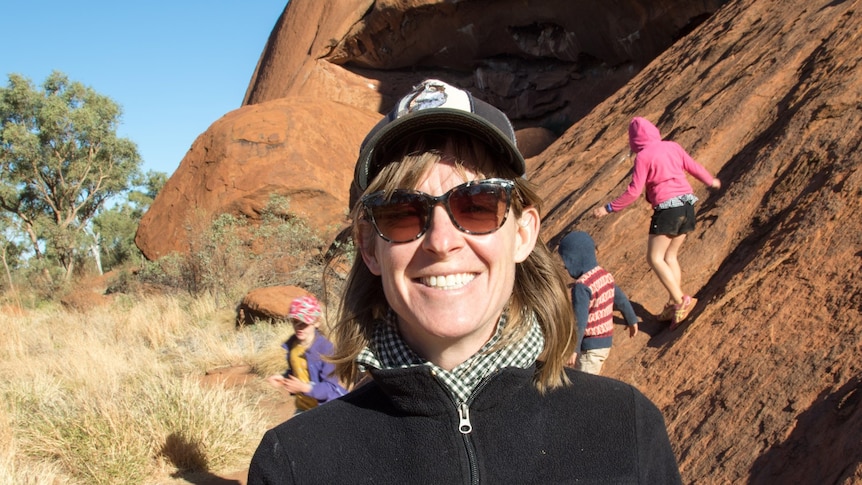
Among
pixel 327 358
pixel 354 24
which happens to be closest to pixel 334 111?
pixel 354 24

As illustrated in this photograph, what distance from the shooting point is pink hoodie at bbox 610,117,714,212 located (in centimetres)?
520

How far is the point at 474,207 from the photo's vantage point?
4.80 feet

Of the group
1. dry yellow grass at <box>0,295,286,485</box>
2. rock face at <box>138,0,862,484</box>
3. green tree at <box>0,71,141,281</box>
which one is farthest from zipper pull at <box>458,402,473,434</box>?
green tree at <box>0,71,141,281</box>

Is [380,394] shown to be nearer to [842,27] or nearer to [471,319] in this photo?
[471,319]

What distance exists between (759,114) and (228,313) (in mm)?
8251

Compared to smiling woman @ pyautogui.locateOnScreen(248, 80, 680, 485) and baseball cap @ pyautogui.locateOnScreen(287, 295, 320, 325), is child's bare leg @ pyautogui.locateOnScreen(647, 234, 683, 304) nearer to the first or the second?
baseball cap @ pyautogui.locateOnScreen(287, 295, 320, 325)

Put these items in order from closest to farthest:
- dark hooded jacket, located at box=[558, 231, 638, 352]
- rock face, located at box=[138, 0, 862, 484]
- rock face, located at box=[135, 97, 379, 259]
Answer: rock face, located at box=[138, 0, 862, 484]
dark hooded jacket, located at box=[558, 231, 638, 352]
rock face, located at box=[135, 97, 379, 259]

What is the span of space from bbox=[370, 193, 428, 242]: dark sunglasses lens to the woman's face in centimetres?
2

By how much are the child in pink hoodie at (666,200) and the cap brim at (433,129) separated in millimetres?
3804

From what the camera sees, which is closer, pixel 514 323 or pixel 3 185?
pixel 514 323

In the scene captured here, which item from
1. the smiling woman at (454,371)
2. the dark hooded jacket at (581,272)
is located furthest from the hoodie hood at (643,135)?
the smiling woman at (454,371)

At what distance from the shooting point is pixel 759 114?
6.81m

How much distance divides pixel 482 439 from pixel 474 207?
0.49 meters

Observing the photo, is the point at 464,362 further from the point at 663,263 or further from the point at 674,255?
the point at 674,255
